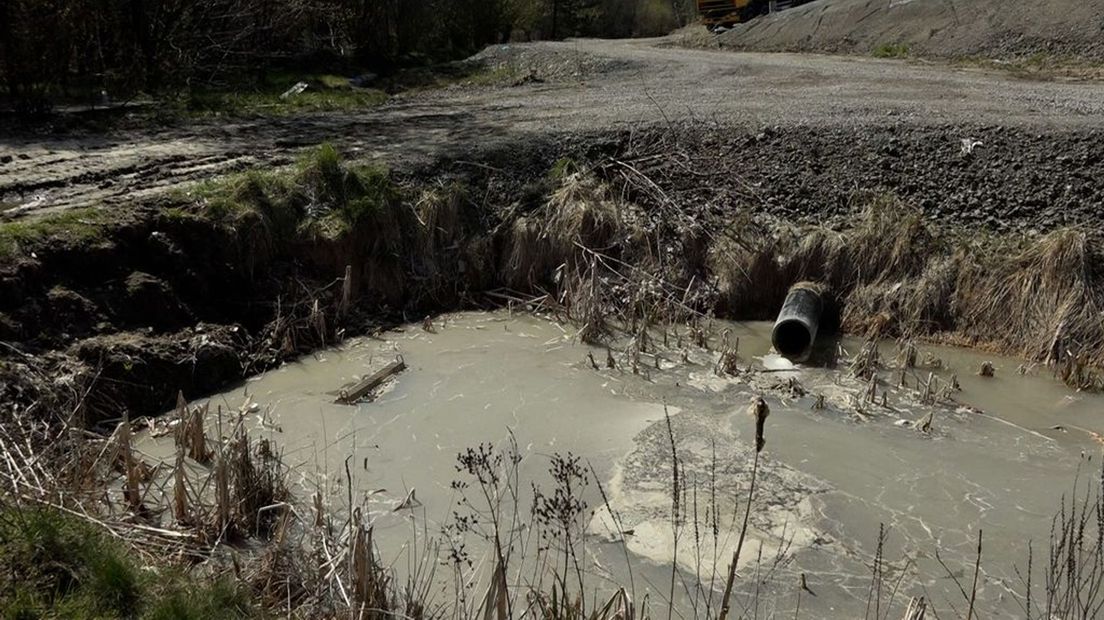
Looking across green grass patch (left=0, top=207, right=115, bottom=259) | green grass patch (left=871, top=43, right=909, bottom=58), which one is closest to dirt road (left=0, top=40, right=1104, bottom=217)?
green grass patch (left=0, top=207, right=115, bottom=259)

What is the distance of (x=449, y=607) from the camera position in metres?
4.36

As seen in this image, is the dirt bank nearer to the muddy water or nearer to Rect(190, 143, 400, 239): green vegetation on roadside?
the muddy water

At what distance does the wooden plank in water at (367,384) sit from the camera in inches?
261

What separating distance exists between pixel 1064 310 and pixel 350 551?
20.0ft

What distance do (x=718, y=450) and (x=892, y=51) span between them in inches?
539

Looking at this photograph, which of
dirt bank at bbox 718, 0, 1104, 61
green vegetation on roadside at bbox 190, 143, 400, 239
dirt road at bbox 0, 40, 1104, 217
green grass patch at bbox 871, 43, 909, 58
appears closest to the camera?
green vegetation on roadside at bbox 190, 143, 400, 239

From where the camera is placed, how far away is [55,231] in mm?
6844

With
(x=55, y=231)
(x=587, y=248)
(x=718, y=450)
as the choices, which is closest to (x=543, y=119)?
(x=587, y=248)

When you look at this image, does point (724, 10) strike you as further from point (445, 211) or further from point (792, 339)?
point (792, 339)

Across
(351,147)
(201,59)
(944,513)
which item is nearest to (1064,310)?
(944,513)

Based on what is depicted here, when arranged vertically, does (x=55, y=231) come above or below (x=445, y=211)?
above

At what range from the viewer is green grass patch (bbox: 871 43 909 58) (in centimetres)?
1717

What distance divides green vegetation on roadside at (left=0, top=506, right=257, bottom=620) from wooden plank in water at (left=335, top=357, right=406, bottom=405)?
2.71 m

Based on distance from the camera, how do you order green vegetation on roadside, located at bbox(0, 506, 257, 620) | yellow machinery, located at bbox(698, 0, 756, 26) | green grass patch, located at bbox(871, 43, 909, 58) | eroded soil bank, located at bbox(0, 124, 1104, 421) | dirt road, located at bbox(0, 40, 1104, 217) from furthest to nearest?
1. yellow machinery, located at bbox(698, 0, 756, 26)
2. green grass patch, located at bbox(871, 43, 909, 58)
3. dirt road, located at bbox(0, 40, 1104, 217)
4. eroded soil bank, located at bbox(0, 124, 1104, 421)
5. green vegetation on roadside, located at bbox(0, 506, 257, 620)
